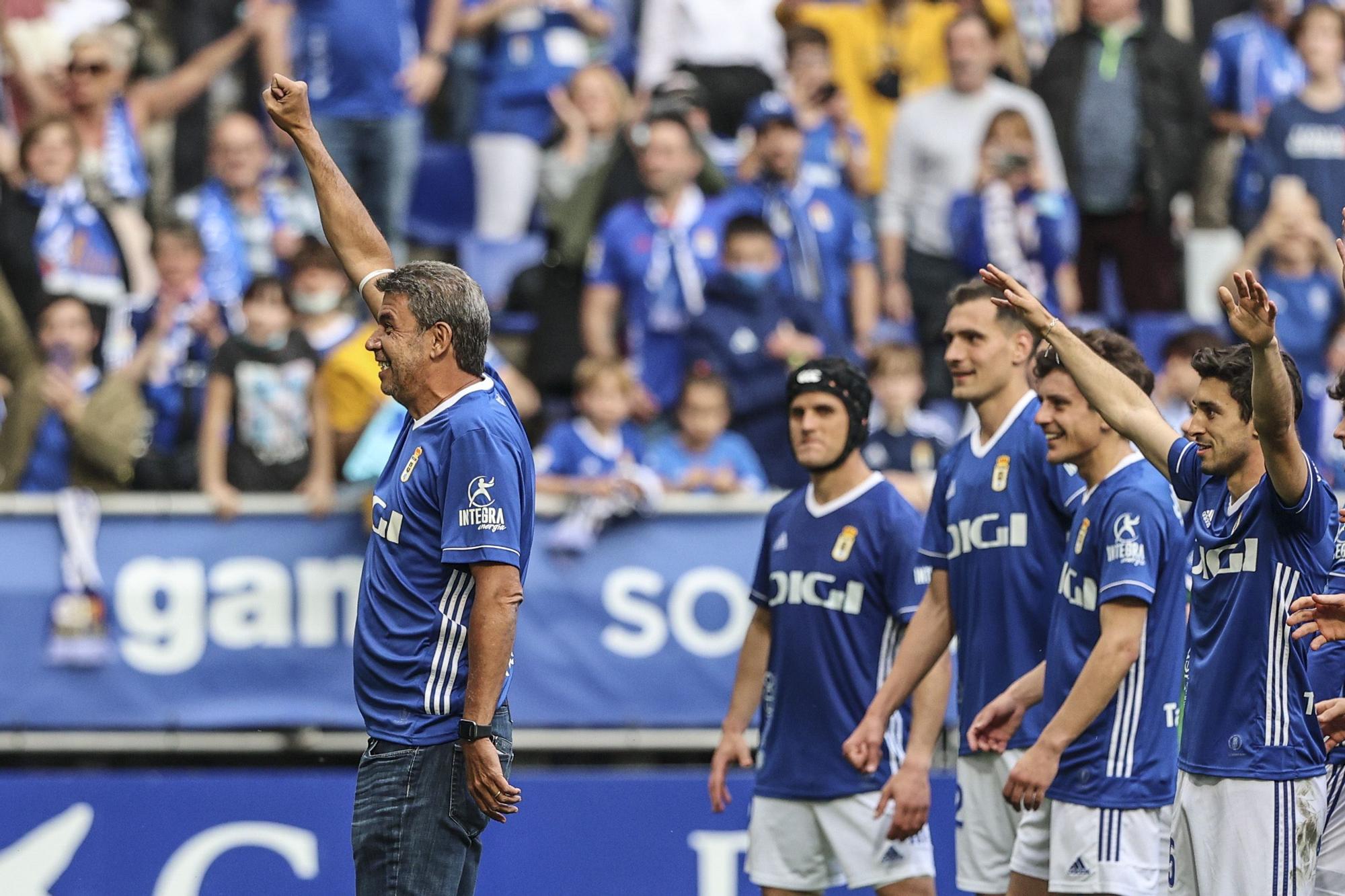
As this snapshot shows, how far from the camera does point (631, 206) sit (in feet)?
38.6

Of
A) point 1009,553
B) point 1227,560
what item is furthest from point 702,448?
point 1227,560

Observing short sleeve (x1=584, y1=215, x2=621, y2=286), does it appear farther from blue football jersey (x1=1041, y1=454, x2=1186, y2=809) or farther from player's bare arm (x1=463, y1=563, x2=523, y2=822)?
player's bare arm (x1=463, y1=563, x2=523, y2=822)

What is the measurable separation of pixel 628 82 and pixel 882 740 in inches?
293

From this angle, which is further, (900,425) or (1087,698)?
(900,425)

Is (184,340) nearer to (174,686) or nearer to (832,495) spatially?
(174,686)

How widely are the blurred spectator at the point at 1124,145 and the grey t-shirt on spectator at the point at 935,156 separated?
455 millimetres

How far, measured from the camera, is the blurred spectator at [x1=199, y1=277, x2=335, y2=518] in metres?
10.1

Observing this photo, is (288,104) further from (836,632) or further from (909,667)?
(909,667)

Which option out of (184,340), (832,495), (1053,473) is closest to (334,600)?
(184,340)

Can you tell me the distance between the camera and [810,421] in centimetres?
743

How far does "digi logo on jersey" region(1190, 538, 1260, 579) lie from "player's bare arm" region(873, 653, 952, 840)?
4.48 feet

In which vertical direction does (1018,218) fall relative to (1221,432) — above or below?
above

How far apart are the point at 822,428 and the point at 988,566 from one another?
2.78ft

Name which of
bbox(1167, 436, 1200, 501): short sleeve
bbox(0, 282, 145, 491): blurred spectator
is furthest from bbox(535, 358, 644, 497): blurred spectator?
bbox(1167, 436, 1200, 501): short sleeve
